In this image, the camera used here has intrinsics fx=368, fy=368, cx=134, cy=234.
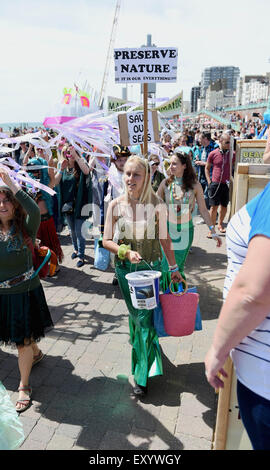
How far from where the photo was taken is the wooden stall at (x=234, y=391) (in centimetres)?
188

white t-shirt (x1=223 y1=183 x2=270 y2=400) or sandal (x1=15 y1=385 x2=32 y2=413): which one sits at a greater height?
white t-shirt (x1=223 y1=183 x2=270 y2=400)

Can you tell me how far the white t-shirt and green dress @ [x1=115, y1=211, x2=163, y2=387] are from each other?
156cm

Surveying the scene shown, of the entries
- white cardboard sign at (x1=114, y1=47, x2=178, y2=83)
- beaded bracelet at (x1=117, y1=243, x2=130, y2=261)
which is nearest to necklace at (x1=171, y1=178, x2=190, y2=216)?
white cardboard sign at (x1=114, y1=47, x2=178, y2=83)

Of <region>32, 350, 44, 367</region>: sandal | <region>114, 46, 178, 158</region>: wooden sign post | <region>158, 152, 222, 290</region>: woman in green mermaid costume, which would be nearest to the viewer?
<region>32, 350, 44, 367</region>: sandal

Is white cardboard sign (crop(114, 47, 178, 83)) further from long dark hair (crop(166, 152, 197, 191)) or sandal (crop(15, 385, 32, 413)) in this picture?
sandal (crop(15, 385, 32, 413))

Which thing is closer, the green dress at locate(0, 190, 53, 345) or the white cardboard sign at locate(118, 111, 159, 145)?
the green dress at locate(0, 190, 53, 345)

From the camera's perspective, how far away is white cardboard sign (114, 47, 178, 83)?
3.99 metres

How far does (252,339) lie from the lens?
51.4 inches

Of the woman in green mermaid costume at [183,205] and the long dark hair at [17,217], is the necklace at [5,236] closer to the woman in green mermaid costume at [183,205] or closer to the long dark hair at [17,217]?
the long dark hair at [17,217]

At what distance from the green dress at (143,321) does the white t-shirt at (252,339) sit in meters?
1.56

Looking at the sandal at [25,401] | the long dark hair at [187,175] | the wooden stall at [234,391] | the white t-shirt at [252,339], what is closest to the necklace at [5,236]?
the sandal at [25,401]

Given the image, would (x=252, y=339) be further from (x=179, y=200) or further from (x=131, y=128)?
(x=131, y=128)
